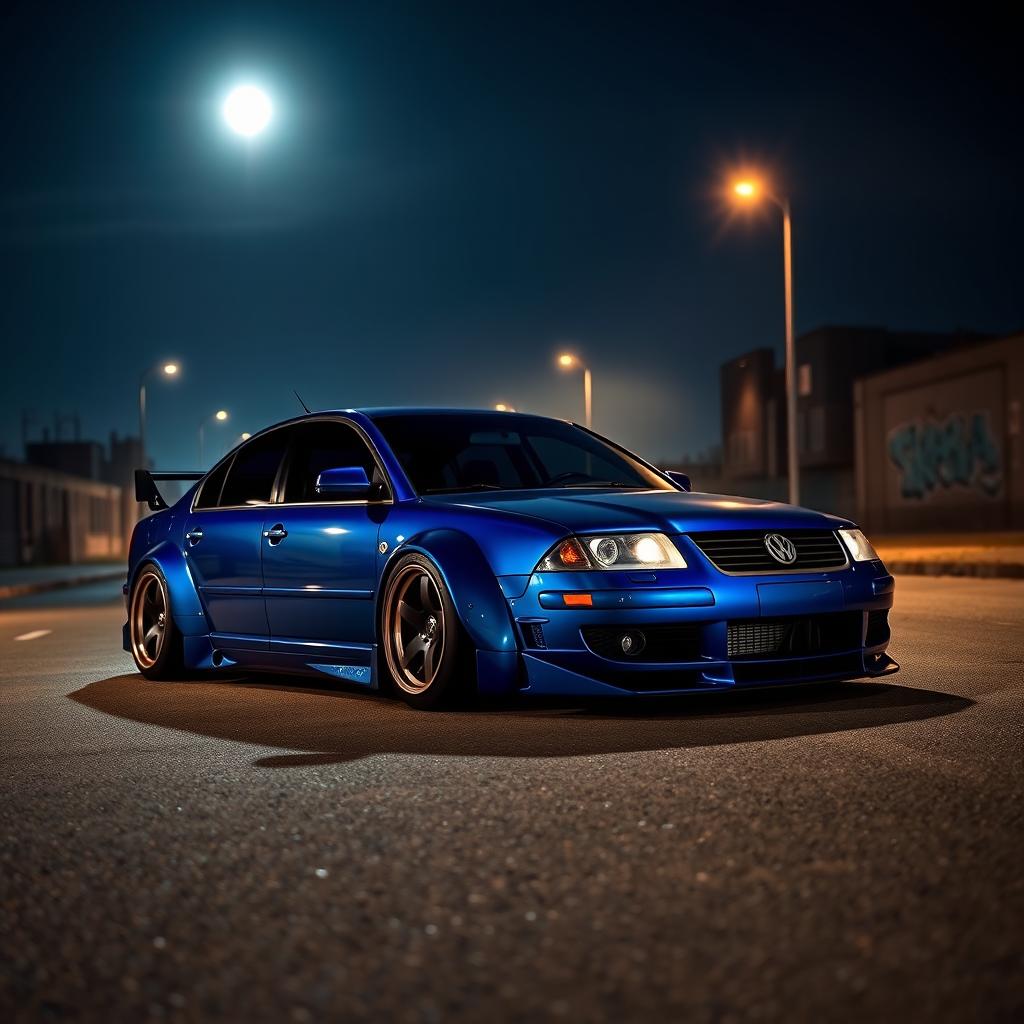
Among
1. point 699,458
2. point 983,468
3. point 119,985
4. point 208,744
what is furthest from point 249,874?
point 699,458

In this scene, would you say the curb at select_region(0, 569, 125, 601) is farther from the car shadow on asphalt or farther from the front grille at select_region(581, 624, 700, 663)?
the front grille at select_region(581, 624, 700, 663)

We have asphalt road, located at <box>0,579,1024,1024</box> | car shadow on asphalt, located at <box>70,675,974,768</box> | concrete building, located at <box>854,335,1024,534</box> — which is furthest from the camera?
A: concrete building, located at <box>854,335,1024,534</box>

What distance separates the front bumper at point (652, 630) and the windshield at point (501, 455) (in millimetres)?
1339

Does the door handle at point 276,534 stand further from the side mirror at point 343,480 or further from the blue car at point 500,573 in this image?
the side mirror at point 343,480

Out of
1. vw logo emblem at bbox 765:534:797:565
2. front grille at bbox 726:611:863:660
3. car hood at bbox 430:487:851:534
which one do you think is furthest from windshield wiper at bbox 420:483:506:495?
front grille at bbox 726:611:863:660

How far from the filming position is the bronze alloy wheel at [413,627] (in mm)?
7211

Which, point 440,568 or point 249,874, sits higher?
point 440,568

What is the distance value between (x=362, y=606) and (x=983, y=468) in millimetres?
46758

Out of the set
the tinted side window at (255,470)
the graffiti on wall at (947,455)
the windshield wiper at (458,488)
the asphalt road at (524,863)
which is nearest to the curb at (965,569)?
the tinted side window at (255,470)

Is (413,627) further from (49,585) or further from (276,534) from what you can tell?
(49,585)

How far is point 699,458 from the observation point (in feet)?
595

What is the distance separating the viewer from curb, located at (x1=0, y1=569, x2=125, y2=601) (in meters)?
28.9

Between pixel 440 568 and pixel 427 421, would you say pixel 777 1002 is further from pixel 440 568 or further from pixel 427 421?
pixel 427 421

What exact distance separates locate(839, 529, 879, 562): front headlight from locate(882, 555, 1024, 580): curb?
580 inches
